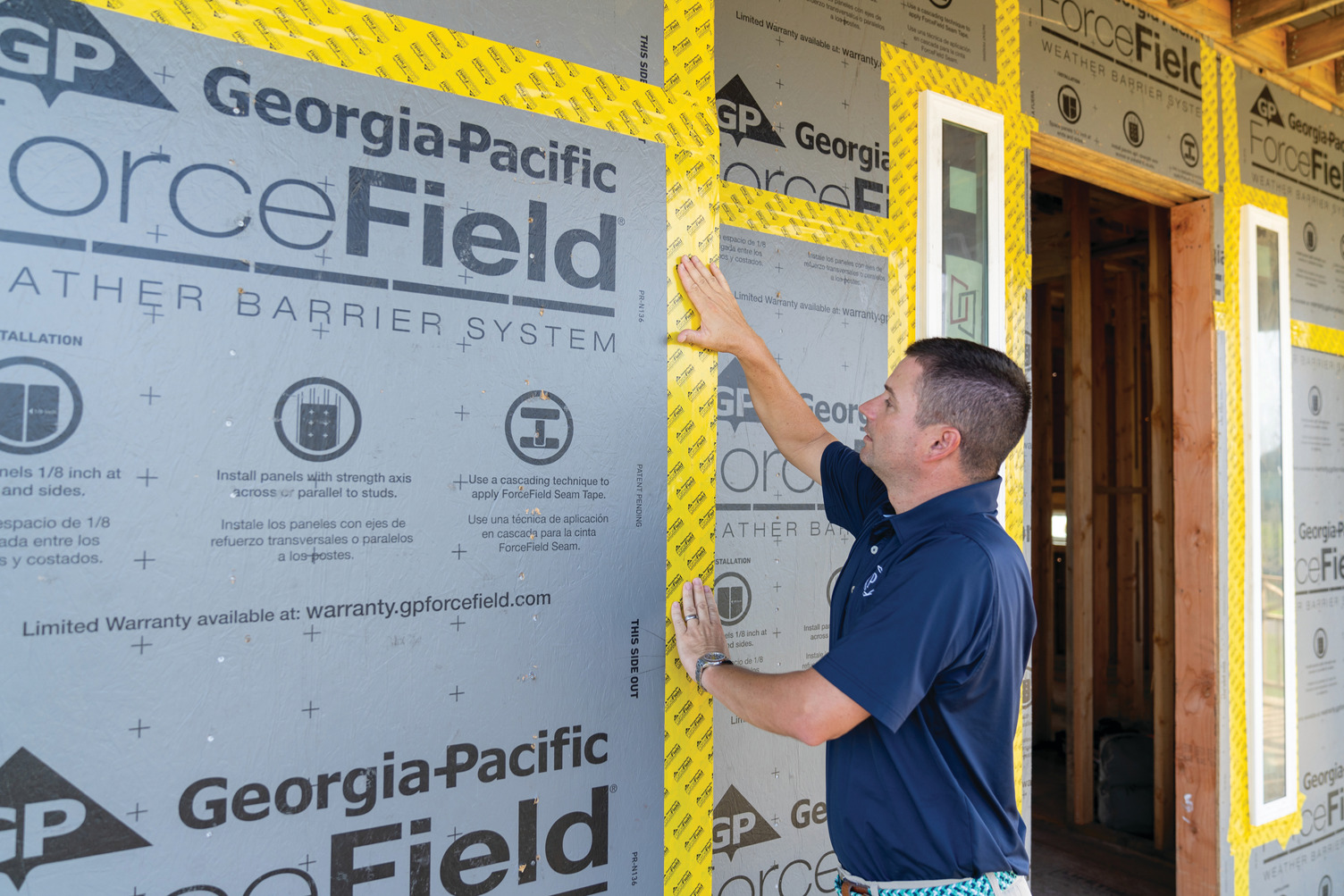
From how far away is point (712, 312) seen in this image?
5.41 ft

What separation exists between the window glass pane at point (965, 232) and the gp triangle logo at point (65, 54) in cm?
185

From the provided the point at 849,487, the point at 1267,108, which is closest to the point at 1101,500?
the point at 1267,108

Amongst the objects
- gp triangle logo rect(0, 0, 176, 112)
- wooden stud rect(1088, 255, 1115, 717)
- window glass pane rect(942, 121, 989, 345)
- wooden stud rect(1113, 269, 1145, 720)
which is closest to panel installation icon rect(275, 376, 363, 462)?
gp triangle logo rect(0, 0, 176, 112)

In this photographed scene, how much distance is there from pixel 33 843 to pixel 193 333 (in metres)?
0.69

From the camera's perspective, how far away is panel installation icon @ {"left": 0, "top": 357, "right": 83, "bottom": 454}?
1.05 metres

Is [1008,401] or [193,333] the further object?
[1008,401]

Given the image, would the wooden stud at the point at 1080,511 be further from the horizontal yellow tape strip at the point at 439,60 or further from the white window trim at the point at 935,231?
the horizontal yellow tape strip at the point at 439,60

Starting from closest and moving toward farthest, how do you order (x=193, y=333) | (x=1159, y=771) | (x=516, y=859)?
(x=193, y=333) < (x=516, y=859) < (x=1159, y=771)

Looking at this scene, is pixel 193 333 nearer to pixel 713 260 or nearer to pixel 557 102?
pixel 557 102

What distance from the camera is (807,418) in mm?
1784

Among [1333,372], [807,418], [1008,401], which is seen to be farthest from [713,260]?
[1333,372]

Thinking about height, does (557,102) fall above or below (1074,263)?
below

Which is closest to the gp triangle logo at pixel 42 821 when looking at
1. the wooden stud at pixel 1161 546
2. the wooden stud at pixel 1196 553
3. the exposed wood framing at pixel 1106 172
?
the exposed wood framing at pixel 1106 172

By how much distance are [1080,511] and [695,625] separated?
11.8 feet
